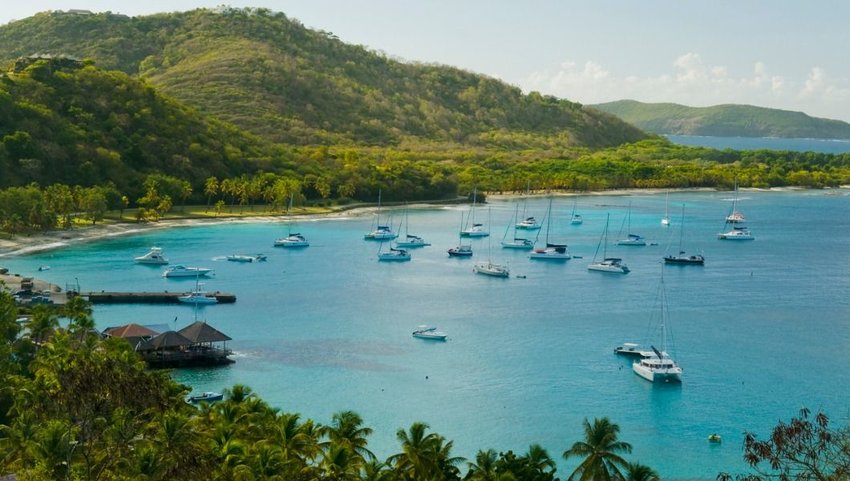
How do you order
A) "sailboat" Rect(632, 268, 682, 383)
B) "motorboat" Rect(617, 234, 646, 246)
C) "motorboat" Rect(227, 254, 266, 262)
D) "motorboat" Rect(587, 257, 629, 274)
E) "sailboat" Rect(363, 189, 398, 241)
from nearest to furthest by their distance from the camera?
"sailboat" Rect(632, 268, 682, 383) → "motorboat" Rect(227, 254, 266, 262) → "motorboat" Rect(587, 257, 629, 274) → "sailboat" Rect(363, 189, 398, 241) → "motorboat" Rect(617, 234, 646, 246)

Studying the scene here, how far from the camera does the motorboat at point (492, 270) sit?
99812 mm

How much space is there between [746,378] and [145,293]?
1831 inches

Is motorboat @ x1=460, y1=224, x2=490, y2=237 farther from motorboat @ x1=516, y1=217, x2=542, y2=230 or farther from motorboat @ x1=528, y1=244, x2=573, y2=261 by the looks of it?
motorboat @ x1=528, y1=244, x2=573, y2=261

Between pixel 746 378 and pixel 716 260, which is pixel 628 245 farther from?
pixel 746 378

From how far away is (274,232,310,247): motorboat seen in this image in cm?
11200

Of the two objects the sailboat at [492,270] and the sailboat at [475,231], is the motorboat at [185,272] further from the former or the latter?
the sailboat at [475,231]

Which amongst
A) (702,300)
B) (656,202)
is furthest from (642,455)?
(656,202)

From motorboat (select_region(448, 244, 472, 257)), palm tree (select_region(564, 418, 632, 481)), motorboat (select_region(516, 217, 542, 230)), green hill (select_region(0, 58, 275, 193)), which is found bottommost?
motorboat (select_region(448, 244, 472, 257))

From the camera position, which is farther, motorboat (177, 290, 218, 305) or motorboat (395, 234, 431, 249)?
motorboat (395, 234, 431, 249)

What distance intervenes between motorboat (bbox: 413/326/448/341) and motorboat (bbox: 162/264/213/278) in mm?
26905

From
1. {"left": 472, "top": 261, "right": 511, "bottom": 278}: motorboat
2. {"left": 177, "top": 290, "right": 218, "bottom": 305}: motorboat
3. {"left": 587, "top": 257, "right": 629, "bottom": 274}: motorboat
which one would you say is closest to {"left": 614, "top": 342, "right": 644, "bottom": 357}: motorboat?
{"left": 472, "top": 261, "right": 511, "bottom": 278}: motorboat

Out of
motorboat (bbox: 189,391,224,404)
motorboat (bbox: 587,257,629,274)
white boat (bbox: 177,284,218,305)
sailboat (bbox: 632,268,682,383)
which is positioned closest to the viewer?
motorboat (bbox: 189,391,224,404)

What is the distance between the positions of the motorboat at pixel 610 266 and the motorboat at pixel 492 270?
9312 mm

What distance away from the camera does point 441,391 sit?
58.3 metres
